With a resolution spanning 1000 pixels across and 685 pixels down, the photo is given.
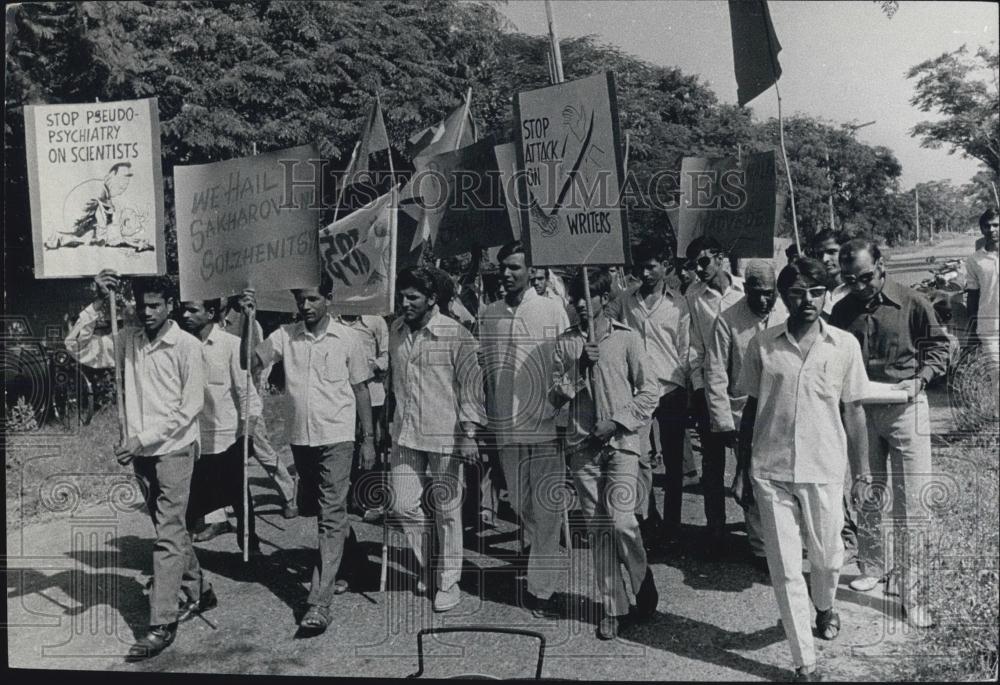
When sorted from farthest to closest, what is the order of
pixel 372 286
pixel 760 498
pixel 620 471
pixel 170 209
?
pixel 170 209 → pixel 372 286 → pixel 620 471 → pixel 760 498

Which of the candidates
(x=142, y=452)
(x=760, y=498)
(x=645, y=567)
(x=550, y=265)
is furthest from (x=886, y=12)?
(x=142, y=452)

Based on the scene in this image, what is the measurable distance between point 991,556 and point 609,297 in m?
2.74

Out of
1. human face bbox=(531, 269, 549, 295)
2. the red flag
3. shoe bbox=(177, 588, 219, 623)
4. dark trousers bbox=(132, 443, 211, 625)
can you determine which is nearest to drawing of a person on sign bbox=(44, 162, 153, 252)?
dark trousers bbox=(132, 443, 211, 625)

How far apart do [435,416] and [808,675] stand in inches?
91.4

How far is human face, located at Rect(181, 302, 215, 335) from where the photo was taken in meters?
5.55

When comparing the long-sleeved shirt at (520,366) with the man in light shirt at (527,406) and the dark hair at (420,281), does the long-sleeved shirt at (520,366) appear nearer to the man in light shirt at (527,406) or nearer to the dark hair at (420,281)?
the man in light shirt at (527,406)

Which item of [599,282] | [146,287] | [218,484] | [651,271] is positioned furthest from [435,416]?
[146,287]

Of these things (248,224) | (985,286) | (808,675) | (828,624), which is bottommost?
(808,675)

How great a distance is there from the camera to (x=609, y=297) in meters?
6.16

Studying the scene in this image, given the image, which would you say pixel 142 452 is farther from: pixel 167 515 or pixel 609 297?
pixel 609 297

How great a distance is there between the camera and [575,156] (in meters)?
4.97

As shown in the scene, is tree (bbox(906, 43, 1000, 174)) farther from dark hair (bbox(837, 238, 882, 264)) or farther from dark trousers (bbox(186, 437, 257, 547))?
dark trousers (bbox(186, 437, 257, 547))

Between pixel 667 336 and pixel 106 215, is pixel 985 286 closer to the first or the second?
pixel 667 336

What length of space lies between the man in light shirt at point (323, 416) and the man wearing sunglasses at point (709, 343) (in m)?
2.03
